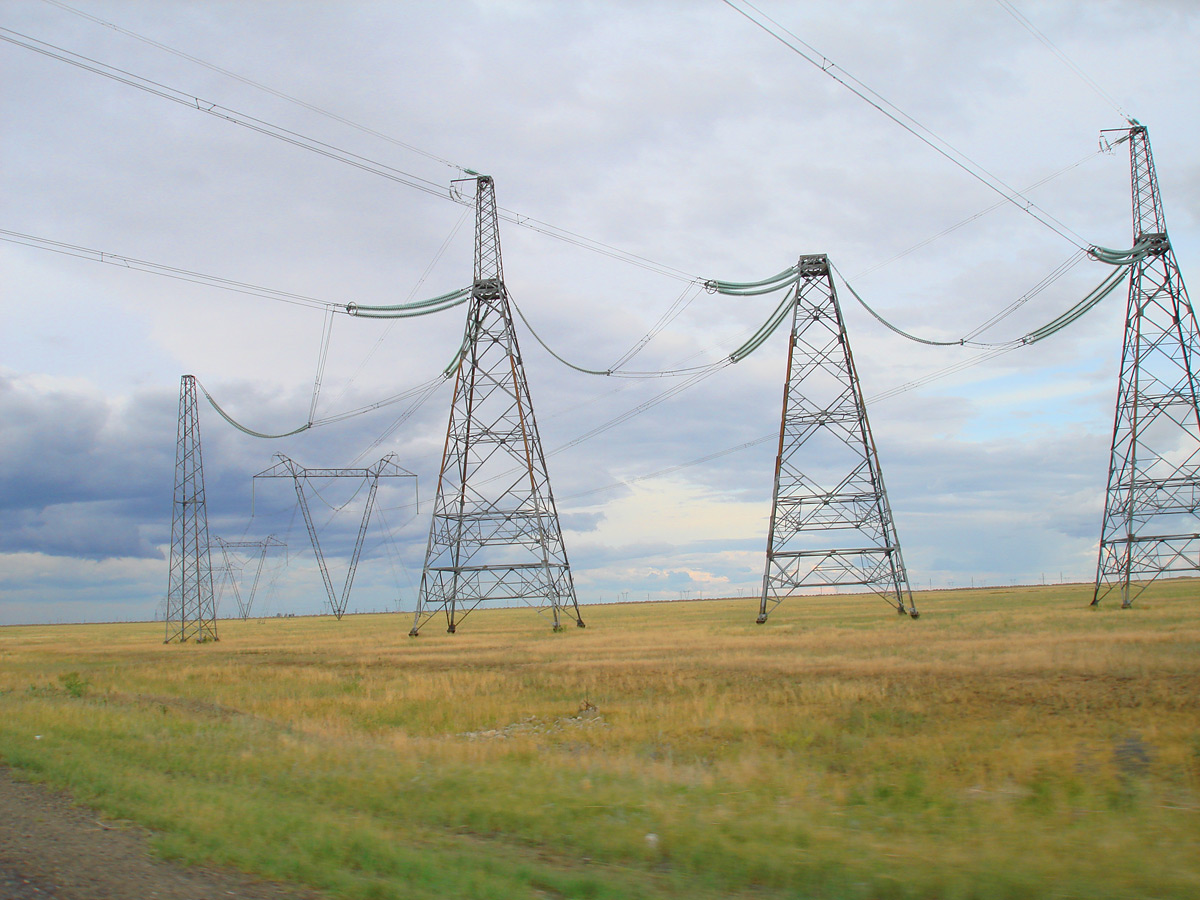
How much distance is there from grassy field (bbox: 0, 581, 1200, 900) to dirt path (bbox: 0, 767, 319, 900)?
0.43 m

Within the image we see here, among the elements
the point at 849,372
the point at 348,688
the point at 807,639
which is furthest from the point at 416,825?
the point at 849,372

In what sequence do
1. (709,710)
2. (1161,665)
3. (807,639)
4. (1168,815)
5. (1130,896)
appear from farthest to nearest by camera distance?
1. (807,639)
2. (1161,665)
3. (709,710)
4. (1168,815)
5. (1130,896)

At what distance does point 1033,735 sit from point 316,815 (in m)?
13.6

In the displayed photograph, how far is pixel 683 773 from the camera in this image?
45.4ft

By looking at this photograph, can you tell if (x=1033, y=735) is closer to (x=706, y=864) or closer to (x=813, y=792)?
(x=813, y=792)

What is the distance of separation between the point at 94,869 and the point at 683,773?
8.51 m

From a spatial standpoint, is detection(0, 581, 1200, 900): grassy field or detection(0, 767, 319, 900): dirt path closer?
detection(0, 767, 319, 900): dirt path

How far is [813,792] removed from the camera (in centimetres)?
1234

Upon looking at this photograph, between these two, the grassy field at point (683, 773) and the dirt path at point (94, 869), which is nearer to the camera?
the dirt path at point (94, 869)

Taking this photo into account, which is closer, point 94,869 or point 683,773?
point 94,869

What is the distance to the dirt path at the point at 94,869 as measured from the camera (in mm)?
8297

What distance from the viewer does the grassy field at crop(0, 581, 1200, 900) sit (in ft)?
29.0

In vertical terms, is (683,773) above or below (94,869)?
below

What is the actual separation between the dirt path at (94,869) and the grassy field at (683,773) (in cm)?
43
